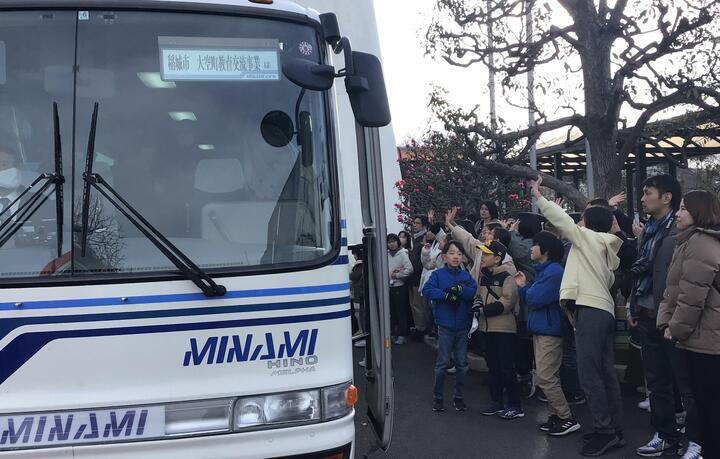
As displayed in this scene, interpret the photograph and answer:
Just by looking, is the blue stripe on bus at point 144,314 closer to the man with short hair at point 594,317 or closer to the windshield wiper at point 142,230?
the windshield wiper at point 142,230

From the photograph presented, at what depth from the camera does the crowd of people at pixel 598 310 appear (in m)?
4.26

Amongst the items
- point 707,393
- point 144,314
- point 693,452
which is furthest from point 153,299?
point 693,452

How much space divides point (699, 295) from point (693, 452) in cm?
144

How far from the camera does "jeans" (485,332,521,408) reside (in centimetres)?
636

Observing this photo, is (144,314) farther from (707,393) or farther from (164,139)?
(707,393)

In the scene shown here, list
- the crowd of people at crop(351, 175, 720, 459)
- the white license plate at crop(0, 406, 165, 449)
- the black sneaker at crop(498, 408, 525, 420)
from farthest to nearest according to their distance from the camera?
the black sneaker at crop(498, 408, 525, 420) → the crowd of people at crop(351, 175, 720, 459) → the white license plate at crop(0, 406, 165, 449)

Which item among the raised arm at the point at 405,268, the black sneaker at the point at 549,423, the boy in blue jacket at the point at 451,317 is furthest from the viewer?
the raised arm at the point at 405,268

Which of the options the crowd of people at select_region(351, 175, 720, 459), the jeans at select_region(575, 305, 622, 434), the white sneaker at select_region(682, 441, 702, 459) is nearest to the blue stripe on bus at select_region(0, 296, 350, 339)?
the crowd of people at select_region(351, 175, 720, 459)

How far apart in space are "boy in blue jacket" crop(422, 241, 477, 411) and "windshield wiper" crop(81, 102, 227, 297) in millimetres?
3874

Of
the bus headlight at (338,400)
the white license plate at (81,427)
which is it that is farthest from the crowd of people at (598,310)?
the white license plate at (81,427)

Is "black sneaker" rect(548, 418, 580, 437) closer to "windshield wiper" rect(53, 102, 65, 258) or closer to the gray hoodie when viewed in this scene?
"windshield wiper" rect(53, 102, 65, 258)

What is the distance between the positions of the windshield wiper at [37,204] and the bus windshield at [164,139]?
0.07 feet

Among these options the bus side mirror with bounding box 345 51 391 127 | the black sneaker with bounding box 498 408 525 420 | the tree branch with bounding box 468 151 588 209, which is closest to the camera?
the bus side mirror with bounding box 345 51 391 127

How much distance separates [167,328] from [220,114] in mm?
1007
